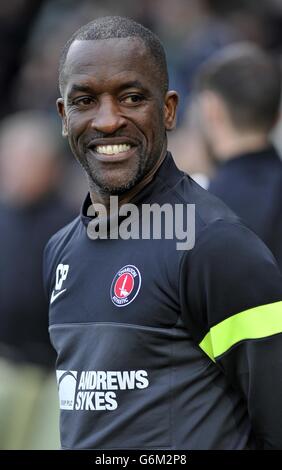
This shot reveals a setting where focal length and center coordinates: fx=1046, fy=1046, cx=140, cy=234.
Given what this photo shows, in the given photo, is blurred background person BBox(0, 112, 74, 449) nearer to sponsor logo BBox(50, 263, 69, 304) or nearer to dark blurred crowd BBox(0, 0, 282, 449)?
dark blurred crowd BBox(0, 0, 282, 449)

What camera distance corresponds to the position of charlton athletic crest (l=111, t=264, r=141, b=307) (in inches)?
117

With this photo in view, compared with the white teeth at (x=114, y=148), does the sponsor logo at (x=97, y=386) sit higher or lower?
lower

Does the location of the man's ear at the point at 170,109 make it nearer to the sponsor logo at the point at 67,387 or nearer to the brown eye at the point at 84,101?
the brown eye at the point at 84,101

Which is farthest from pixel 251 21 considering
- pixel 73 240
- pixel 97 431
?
pixel 97 431

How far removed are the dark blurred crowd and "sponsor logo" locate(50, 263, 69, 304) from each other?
1.60m

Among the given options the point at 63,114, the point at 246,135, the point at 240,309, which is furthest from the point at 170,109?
the point at 246,135

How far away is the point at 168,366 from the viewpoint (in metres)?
2.92

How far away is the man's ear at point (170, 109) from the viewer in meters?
3.25

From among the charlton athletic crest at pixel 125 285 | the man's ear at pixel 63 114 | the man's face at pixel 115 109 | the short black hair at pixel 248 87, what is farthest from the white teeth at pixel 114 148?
the short black hair at pixel 248 87

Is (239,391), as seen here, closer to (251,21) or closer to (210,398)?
(210,398)

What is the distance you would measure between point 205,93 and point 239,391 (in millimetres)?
2821

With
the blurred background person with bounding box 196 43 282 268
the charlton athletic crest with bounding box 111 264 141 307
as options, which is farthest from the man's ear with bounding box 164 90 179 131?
the blurred background person with bounding box 196 43 282 268

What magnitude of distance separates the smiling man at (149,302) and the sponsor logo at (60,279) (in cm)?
2

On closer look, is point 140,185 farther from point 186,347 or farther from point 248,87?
point 248,87
